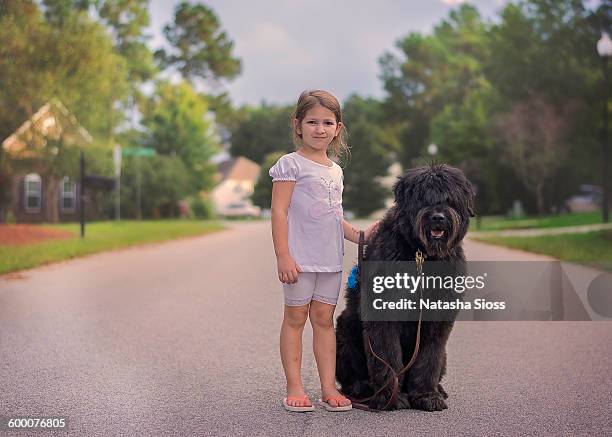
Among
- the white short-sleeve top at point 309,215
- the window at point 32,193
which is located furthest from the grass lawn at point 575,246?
the window at point 32,193

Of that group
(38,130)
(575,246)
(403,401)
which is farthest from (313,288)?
(38,130)

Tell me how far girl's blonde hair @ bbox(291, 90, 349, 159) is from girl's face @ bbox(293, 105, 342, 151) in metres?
0.03

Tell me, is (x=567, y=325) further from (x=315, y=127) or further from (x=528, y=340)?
(x=315, y=127)

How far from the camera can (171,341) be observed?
753cm

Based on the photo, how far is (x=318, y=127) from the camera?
4605 millimetres

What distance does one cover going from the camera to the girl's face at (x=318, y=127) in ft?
15.1

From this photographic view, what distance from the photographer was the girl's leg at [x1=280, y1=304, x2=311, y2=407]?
4.74 m

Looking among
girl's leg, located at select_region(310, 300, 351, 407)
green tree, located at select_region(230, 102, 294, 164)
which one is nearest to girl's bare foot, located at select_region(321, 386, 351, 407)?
girl's leg, located at select_region(310, 300, 351, 407)

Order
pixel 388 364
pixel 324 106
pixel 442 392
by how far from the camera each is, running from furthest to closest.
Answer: pixel 442 392, pixel 388 364, pixel 324 106

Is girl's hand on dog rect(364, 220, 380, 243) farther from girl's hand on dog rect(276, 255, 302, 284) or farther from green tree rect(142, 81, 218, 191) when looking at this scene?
green tree rect(142, 81, 218, 191)

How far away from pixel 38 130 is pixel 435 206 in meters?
27.2

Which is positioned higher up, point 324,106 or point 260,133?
point 260,133

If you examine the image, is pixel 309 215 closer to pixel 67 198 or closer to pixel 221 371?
pixel 221 371

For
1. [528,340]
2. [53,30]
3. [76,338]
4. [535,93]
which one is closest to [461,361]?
[528,340]
